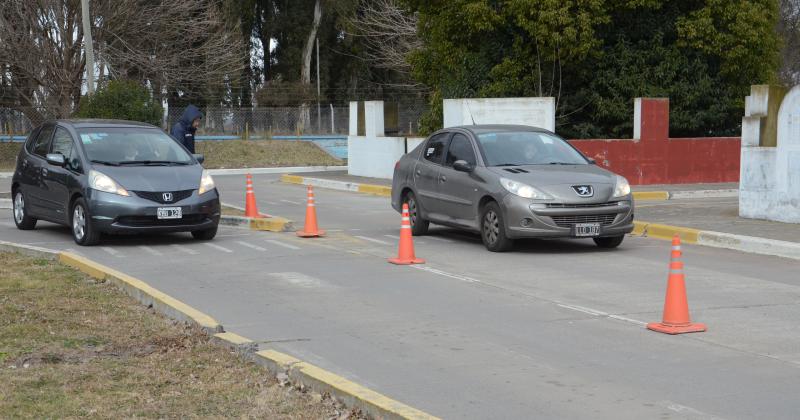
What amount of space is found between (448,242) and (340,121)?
140 ft

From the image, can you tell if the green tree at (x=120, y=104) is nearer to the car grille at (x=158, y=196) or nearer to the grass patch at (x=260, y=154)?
the grass patch at (x=260, y=154)

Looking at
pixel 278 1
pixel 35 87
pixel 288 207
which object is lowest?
pixel 288 207

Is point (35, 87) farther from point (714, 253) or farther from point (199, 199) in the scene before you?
point (714, 253)

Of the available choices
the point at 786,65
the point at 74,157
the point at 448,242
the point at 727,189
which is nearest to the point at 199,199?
the point at 74,157

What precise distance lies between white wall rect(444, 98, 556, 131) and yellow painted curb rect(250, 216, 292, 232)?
364 inches

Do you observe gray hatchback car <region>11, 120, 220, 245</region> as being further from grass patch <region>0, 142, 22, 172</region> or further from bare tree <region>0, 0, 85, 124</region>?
bare tree <region>0, 0, 85, 124</region>

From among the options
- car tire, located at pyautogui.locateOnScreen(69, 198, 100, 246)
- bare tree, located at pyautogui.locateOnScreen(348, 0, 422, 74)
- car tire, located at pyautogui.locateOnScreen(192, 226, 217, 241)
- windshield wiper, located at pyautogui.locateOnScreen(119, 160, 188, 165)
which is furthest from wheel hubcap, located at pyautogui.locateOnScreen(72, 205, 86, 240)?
bare tree, located at pyautogui.locateOnScreen(348, 0, 422, 74)

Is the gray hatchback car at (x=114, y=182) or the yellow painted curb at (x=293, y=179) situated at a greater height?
the gray hatchback car at (x=114, y=182)

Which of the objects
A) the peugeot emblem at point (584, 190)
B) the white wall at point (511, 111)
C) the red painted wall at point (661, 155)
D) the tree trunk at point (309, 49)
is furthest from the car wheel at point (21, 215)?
the tree trunk at point (309, 49)

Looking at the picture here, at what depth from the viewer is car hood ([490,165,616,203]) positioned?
13703mm

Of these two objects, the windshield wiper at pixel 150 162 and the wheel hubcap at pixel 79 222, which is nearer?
the wheel hubcap at pixel 79 222

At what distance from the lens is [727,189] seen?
2470 centimetres

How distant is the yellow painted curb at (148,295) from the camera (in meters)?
8.80

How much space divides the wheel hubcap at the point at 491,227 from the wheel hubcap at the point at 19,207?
723cm
